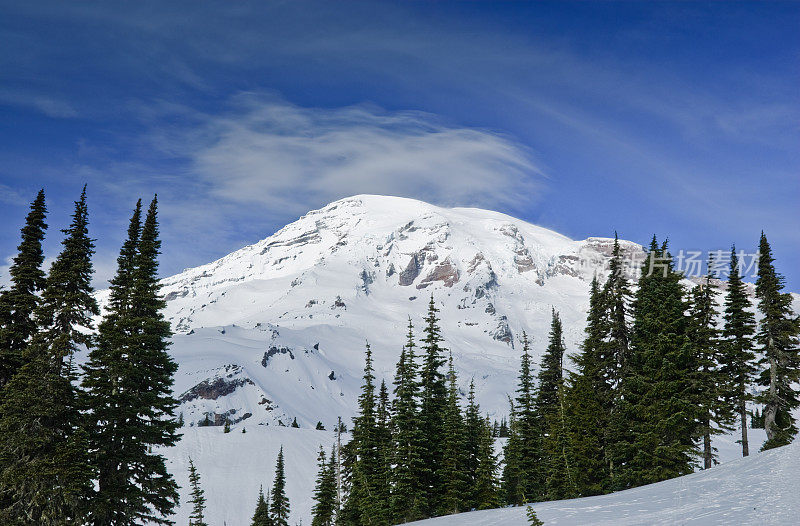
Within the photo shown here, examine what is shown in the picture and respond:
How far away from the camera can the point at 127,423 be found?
29.8m

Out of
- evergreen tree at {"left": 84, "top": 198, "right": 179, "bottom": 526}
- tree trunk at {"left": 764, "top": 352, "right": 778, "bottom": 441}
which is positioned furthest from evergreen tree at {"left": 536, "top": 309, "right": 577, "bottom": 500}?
evergreen tree at {"left": 84, "top": 198, "right": 179, "bottom": 526}

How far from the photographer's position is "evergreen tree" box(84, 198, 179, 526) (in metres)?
29.0

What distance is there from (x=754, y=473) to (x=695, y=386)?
625 inches

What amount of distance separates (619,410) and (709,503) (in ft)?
74.1

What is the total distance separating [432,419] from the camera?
46.9m

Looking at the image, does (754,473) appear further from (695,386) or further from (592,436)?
(592,436)

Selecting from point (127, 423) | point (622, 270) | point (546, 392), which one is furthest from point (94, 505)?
point (546, 392)

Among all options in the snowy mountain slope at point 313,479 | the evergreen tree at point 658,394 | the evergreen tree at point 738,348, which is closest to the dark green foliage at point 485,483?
the evergreen tree at point 658,394

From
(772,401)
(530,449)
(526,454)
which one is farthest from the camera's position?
(526,454)

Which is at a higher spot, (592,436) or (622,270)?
(622,270)

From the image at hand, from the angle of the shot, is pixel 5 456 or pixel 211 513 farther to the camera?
pixel 211 513

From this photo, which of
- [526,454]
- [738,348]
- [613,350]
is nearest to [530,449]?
[526,454]

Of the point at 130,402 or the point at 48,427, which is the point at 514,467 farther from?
the point at 48,427

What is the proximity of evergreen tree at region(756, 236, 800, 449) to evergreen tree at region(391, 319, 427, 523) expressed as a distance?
22.3 metres
